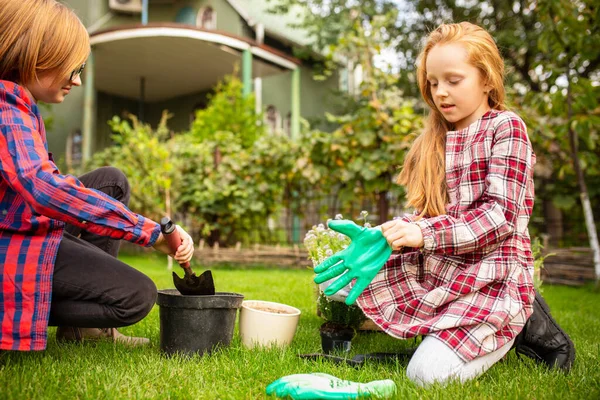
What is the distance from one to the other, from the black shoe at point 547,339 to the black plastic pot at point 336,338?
2.33 ft

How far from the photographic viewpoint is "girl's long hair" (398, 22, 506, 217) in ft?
6.40

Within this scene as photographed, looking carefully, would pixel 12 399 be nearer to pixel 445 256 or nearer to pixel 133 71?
pixel 445 256

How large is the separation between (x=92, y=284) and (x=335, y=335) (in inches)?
41.5

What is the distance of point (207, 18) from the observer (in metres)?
12.6

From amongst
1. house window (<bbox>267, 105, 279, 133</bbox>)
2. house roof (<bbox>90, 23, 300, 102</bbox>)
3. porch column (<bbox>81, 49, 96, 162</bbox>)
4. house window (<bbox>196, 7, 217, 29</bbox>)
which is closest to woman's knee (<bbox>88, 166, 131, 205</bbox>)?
house roof (<bbox>90, 23, 300, 102</bbox>)

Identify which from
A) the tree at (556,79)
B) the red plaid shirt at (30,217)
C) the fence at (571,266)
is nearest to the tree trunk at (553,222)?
the tree at (556,79)

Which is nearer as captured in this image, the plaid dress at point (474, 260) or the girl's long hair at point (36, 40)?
the girl's long hair at point (36, 40)

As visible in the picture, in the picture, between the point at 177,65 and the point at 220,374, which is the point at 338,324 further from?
the point at 177,65

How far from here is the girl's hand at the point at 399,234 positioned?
1.66 metres

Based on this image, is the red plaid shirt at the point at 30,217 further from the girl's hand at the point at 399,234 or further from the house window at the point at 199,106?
the house window at the point at 199,106

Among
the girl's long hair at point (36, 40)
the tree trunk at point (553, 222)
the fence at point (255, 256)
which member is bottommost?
the fence at point (255, 256)

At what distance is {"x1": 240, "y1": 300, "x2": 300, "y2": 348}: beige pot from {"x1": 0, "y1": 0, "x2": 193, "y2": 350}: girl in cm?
50

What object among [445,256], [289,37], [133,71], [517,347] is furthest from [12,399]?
[289,37]

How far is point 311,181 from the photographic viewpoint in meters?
5.65
